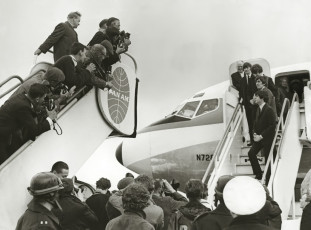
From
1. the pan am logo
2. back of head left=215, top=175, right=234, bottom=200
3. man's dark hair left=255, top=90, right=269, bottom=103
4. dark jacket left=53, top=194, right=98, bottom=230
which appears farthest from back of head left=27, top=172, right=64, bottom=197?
man's dark hair left=255, top=90, right=269, bottom=103

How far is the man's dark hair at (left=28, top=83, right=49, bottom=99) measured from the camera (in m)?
6.20

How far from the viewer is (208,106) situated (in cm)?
1336

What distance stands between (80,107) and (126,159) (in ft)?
20.7

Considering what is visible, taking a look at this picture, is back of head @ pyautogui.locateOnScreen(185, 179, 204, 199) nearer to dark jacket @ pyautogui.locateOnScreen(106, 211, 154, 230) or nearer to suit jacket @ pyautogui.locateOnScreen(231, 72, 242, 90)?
dark jacket @ pyautogui.locateOnScreen(106, 211, 154, 230)

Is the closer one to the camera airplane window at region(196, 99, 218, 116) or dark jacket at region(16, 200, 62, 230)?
dark jacket at region(16, 200, 62, 230)

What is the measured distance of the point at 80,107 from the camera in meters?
7.46

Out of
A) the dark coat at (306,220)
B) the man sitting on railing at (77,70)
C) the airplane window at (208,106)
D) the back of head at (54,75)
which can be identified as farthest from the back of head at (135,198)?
the airplane window at (208,106)

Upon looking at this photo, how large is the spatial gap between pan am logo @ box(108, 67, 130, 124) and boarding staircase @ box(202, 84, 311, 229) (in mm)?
1869

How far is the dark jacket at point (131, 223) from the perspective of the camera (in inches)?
157

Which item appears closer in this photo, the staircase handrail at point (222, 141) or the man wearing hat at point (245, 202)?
the man wearing hat at point (245, 202)

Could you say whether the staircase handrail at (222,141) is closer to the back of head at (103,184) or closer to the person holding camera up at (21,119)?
the back of head at (103,184)

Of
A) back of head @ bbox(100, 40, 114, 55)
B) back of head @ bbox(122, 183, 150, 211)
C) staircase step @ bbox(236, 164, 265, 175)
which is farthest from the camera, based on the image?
staircase step @ bbox(236, 164, 265, 175)

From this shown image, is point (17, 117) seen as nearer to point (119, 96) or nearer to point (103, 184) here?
point (103, 184)

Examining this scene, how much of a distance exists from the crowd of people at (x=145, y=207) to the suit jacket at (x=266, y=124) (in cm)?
286
